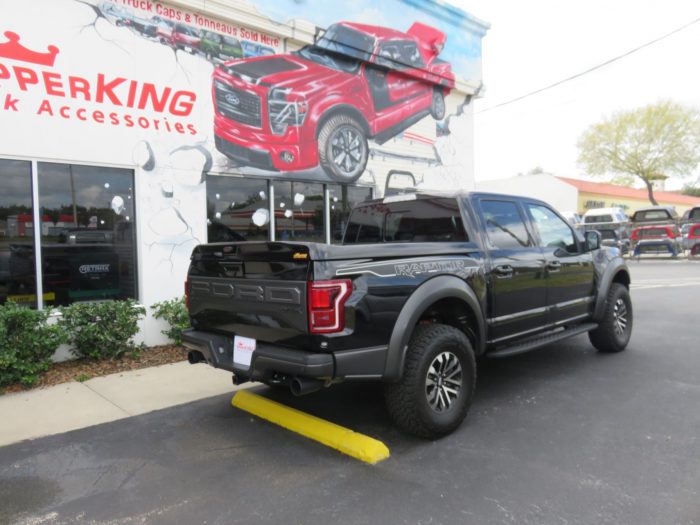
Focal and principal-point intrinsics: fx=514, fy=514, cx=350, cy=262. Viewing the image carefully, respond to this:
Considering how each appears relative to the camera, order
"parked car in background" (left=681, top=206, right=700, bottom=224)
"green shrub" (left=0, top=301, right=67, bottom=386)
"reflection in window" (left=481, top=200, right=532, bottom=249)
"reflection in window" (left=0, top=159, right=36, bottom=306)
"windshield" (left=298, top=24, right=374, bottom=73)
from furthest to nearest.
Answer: "parked car in background" (left=681, top=206, right=700, bottom=224) → "windshield" (left=298, top=24, right=374, bottom=73) → "reflection in window" (left=0, top=159, right=36, bottom=306) → "green shrub" (left=0, top=301, right=67, bottom=386) → "reflection in window" (left=481, top=200, right=532, bottom=249)

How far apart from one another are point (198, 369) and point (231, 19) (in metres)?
5.00

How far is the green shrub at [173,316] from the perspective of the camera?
21.8ft

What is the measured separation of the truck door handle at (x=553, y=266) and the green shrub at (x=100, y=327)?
186 inches

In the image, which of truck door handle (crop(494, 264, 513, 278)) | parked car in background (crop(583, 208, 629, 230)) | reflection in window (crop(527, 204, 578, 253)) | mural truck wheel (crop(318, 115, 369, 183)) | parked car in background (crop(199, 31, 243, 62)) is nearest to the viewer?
truck door handle (crop(494, 264, 513, 278))

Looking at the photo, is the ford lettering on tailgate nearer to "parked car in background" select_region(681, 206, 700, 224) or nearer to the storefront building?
the storefront building

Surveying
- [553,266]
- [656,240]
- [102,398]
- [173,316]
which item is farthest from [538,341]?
[656,240]

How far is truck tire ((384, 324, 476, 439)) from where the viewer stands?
358 cm

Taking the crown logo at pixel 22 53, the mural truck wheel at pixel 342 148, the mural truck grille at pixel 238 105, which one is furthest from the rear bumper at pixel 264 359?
the mural truck wheel at pixel 342 148

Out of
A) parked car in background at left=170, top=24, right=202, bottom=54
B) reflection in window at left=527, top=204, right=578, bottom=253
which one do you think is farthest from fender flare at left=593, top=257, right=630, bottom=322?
→ parked car in background at left=170, top=24, right=202, bottom=54

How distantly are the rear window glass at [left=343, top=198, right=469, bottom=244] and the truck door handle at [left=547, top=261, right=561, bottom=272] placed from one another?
1.21 metres

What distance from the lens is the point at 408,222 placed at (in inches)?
194

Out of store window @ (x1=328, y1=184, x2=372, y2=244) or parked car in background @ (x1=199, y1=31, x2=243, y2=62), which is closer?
parked car in background @ (x1=199, y1=31, x2=243, y2=62)

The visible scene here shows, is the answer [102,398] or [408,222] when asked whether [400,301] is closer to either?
[408,222]

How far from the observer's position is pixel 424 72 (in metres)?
10.5
